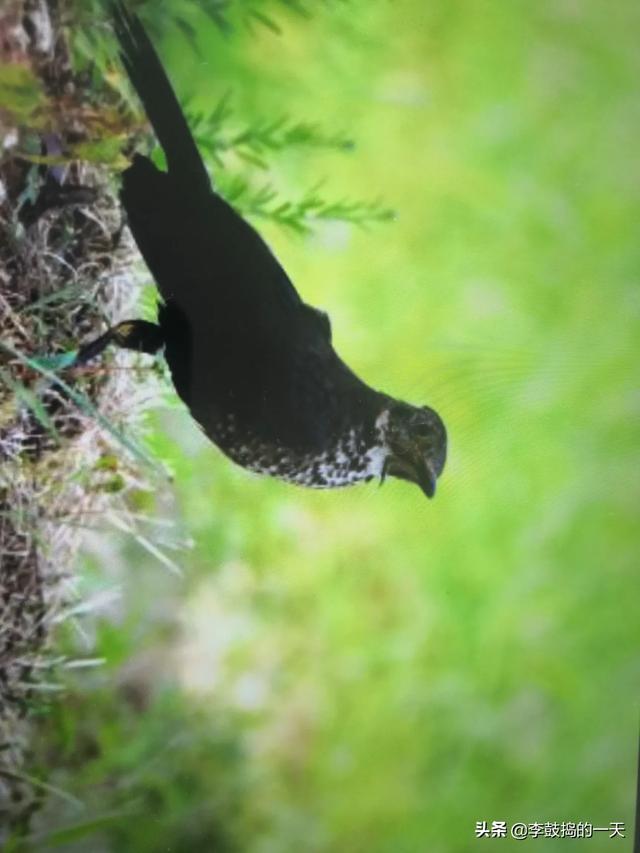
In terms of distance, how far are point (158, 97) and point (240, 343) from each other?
0.29m

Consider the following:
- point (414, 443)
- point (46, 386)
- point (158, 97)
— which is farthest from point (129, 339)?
point (414, 443)

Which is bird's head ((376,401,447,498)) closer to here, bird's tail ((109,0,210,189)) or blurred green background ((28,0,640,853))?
blurred green background ((28,0,640,853))

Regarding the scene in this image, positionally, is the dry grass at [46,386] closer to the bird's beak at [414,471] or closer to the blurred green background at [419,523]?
the blurred green background at [419,523]

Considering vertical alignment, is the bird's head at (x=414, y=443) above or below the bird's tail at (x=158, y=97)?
below

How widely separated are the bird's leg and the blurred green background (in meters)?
0.08

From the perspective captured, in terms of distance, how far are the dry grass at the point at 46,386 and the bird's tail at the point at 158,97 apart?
0.22 feet

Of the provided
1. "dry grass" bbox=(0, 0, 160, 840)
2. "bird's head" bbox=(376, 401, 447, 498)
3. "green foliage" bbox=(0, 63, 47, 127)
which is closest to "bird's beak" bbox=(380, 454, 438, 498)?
"bird's head" bbox=(376, 401, 447, 498)

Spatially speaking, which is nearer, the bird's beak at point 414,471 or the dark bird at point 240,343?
the dark bird at point 240,343

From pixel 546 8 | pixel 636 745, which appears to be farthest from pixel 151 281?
pixel 636 745

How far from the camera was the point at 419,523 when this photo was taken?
126 cm

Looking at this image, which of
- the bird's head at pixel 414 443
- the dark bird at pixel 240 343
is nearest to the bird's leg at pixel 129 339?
the dark bird at pixel 240 343

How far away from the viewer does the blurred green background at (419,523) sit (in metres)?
1.15

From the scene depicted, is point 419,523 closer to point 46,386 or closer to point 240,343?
point 240,343

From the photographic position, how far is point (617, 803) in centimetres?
144
